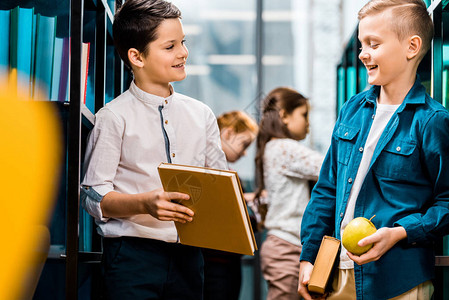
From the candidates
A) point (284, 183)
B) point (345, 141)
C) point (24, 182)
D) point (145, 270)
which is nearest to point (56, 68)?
point (24, 182)

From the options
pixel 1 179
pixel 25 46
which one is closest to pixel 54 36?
pixel 25 46

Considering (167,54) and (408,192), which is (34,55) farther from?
(408,192)

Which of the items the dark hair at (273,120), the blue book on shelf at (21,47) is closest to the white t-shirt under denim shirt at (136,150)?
the blue book on shelf at (21,47)

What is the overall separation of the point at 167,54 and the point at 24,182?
468mm

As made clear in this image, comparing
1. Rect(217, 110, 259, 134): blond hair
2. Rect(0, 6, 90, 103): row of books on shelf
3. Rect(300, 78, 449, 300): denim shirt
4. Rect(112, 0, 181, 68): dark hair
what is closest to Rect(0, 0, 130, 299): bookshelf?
Rect(0, 6, 90, 103): row of books on shelf

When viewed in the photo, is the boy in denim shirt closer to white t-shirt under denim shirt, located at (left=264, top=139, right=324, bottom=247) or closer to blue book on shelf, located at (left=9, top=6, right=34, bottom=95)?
blue book on shelf, located at (left=9, top=6, right=34, bottom=95)

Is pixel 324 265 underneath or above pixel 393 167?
underneath

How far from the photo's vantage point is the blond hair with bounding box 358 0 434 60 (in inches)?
48.9

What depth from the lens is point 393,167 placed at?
121 centimetres

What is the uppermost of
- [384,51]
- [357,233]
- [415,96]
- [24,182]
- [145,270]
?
[384,51]

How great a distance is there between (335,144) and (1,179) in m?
0.78

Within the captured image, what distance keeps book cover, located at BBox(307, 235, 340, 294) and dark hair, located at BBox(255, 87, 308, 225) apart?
4.63 feet

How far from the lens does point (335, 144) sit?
1.37 metres

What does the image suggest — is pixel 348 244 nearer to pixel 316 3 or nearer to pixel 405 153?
pixel 405 153
